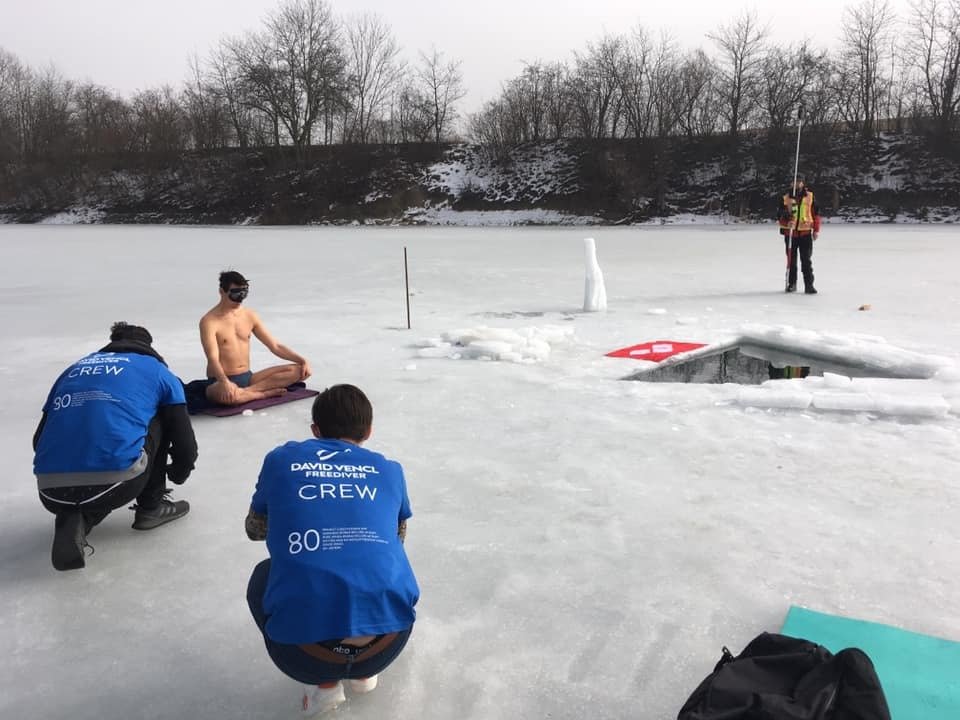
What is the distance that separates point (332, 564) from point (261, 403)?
3.64 m

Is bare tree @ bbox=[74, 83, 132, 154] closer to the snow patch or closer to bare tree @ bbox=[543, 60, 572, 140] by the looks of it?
bare tree @ bbox=[543, 60, 572, 140]

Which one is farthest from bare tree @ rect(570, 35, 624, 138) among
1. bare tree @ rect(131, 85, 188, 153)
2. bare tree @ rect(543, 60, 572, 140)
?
bare tree @ rect(131, 85, 188, 153)

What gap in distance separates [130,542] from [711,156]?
41229 millimetres

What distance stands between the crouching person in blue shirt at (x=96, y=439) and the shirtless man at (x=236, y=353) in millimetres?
1740

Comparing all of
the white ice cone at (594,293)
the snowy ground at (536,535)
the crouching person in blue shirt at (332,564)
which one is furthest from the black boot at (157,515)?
the white ice cone at (594,293)

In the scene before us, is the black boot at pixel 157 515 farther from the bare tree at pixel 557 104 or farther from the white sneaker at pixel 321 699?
the bare tree at pixel 557 104

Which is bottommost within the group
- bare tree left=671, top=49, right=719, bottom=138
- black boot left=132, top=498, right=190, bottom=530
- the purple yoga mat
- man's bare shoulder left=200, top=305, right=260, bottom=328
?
black boot left=132, top=498, right=190, bottom=530

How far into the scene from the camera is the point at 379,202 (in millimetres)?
42938

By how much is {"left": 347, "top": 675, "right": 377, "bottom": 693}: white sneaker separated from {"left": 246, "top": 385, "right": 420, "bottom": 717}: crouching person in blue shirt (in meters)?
0.08

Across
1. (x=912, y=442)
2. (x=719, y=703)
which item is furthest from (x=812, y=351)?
(x=719, y=703)

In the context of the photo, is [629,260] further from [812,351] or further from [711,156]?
[711,156]

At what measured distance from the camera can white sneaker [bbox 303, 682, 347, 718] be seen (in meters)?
2.13

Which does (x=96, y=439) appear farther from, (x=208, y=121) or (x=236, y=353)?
(x=208, y=121)

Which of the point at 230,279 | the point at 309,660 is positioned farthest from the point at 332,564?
the point at 230,279
